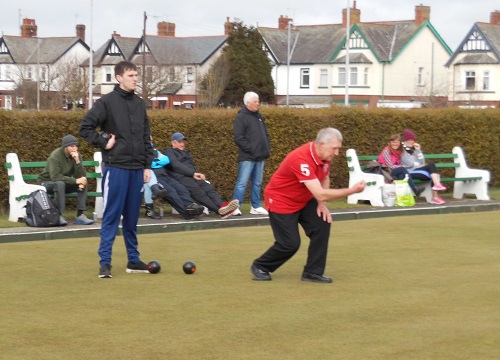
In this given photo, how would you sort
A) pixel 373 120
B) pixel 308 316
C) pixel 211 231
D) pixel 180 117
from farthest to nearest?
pixel 373 120 < pixel 180 117 < pixel 211 231 < pixel 308 316

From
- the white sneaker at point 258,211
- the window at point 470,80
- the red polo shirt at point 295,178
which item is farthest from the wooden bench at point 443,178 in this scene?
the window at point 470,80

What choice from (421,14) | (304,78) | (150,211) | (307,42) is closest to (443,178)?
(150,211)

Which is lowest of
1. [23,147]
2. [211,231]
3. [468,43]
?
[211,231]

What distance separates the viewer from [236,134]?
14688 mm

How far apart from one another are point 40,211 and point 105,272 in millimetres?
3779

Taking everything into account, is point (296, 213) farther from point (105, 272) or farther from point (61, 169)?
point (61, 169)

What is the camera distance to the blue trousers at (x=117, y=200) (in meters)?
9.23

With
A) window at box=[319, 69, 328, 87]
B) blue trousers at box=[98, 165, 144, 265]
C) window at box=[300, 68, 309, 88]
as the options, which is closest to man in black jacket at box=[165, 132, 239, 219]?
blue trousers at box=[98, 165, 144, 265]

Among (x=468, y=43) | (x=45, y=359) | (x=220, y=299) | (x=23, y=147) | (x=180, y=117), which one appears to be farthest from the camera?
(x=468, y=43)

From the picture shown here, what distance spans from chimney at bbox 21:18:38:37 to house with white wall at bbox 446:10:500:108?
39808 millimetres

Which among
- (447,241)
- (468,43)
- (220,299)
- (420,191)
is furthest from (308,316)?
(468,43)

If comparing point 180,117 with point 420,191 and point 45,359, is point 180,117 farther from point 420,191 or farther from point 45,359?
point 45,359

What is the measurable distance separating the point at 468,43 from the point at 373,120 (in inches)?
2407

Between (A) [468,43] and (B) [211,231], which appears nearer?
(B) [211,231]
